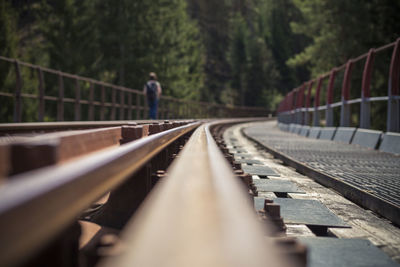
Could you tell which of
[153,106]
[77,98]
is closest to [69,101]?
[77,98]

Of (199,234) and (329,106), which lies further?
(329,106)

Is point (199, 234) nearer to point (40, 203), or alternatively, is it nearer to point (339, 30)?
point (40, 203)

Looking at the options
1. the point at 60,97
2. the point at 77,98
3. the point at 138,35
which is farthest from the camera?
the point at 138,35

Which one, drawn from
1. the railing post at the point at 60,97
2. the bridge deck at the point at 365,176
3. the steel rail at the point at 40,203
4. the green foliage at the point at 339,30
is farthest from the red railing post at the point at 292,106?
the steel rail at the point at 40,203

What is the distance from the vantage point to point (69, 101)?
37.2 ft

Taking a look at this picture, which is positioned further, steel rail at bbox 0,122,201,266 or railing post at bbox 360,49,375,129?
railing post at bbox 360,49,375,129

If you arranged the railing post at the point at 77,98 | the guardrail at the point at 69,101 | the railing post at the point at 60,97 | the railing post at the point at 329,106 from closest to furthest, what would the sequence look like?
the guardrail at the point at 69,101 < the railing post at the point at 60,97 < the railing post at the point at 329,106 < the railing post at the point at 77,98

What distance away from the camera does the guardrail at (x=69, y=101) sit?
10.1 m

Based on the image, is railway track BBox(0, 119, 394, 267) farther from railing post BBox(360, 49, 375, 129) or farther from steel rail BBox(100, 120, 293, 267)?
railing post BBox(360, 49, 375, 129)

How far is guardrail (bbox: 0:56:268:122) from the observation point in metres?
10.1

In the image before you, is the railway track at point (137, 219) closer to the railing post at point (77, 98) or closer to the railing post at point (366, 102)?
the railing post at point (366, 102)

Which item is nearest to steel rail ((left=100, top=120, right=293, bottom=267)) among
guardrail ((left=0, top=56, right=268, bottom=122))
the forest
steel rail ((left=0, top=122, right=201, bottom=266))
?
steel rail ((left=0, top=122, right=201, bottom=266))

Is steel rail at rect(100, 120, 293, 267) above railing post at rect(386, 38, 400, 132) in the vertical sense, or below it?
below

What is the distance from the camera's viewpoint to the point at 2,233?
2.15 ft
